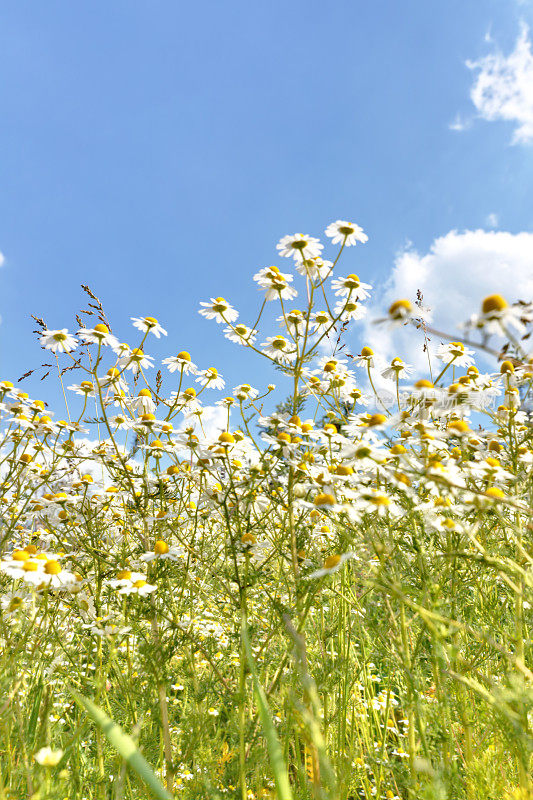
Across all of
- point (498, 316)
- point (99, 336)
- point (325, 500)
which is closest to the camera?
point (498, 316)

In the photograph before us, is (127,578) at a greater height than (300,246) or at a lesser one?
lesser

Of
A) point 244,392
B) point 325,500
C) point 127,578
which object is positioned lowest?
point 127,578

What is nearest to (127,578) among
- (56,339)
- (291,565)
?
(291,565)

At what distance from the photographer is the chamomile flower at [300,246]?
2508mm

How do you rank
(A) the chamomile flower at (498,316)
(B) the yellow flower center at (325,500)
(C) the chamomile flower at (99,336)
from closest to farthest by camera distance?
(A) the chamomile flower at (498,316) → (B) the yellow flower center at (325,500) → (C) the chamomile flower at (99,336)

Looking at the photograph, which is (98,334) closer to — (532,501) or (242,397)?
(242,397)

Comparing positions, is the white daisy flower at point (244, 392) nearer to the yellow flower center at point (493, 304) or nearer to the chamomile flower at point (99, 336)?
the chamomile flower at point (99, 336)

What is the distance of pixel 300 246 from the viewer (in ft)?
8.28

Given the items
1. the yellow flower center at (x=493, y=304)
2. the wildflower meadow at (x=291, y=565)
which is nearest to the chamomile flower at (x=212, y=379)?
the wildflower meadow at (x=291, y=565)

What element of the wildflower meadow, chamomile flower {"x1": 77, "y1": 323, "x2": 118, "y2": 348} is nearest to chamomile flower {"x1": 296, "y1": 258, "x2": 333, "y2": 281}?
the wildflower meadow

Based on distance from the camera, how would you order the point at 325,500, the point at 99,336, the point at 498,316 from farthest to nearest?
the point at 99,336
the point at 325,500
the point at 498,316

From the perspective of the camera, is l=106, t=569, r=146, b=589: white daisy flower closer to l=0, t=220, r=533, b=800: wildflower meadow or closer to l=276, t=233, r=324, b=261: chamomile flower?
l=0, t=220, r=533, b=800: wildflower meadow

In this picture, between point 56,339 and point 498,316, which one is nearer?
point 498,316

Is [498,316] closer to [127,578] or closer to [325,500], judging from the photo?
[325,500]
